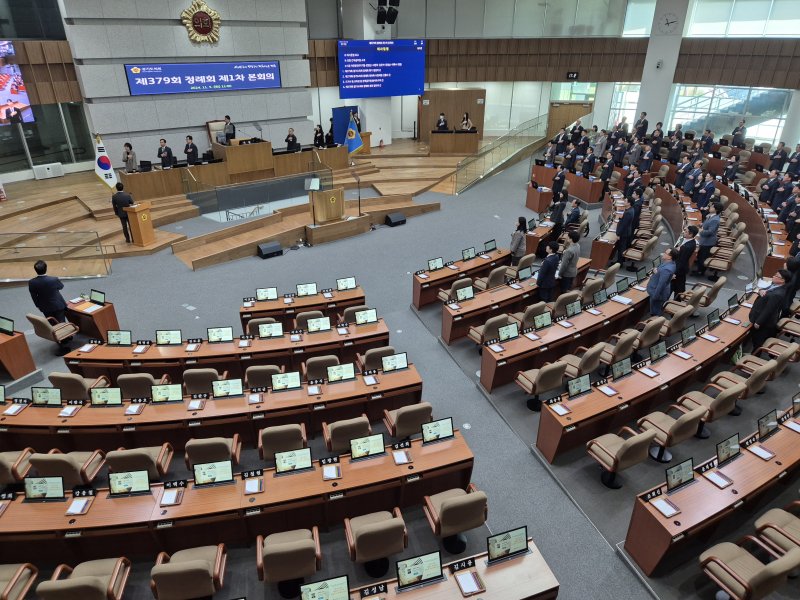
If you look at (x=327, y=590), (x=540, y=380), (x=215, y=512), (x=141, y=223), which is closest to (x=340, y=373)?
(x=215, y=512)

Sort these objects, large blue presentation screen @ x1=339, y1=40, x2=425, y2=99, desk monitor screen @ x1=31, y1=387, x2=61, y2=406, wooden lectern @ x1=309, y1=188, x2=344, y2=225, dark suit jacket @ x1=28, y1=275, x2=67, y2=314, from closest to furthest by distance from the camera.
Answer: desk monitor screen @ x1=31, y1=387, x2=61, y2=406 < dark suit jacket @ x1=28, y1=275, x2=67, y2=314 < wooden lectern @ x1=309, y1=188, x2=344, y2=225 < large blue presentation screen @ x1=339, y1=40, x2=425, y2=99

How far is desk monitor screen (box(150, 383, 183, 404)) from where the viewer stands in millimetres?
6387

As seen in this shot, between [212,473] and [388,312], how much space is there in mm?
5387

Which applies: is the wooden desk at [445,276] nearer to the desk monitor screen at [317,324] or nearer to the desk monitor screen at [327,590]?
the desk monitor screen at [317,324]

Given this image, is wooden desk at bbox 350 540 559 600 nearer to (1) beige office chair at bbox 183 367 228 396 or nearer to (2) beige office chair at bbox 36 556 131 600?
(2) beige office chair at bbox 36 556 131 600

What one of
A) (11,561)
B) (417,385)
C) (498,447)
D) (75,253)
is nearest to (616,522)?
(498,447)

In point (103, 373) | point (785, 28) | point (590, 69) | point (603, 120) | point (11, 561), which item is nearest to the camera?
point (11, 561)

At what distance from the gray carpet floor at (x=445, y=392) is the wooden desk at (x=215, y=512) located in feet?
1.01

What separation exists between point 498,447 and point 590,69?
2064cm

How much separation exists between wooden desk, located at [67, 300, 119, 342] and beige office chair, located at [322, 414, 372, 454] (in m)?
5.07

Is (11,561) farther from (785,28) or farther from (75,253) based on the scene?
(785,28)

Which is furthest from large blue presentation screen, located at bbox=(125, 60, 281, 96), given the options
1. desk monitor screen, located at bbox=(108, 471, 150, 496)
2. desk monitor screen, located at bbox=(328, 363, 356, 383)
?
desk monitor screen, located at bbox=(108, 471, 150, 496)

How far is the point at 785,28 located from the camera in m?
18.1

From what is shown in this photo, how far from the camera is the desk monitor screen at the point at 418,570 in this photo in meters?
4.15
